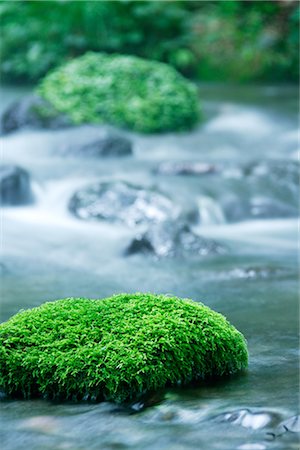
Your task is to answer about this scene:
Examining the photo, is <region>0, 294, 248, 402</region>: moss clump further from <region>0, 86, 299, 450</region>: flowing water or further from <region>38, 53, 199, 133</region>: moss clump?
<region>38, 53, 199, 133</region>: moss clump

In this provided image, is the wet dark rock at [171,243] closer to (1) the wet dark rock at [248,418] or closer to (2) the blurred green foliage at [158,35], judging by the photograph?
(1) the wet dark rock at [248,418]

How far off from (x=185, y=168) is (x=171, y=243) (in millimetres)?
3378

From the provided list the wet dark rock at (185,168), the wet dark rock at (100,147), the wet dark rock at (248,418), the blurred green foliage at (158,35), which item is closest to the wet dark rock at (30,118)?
the wet dark rock at (100,147)

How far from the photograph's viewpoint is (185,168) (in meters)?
11.4

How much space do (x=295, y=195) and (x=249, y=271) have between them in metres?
3.91

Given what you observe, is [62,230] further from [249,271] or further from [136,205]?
[249,271]

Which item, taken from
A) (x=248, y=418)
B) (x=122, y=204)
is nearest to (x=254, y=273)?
(x=122, y=204)

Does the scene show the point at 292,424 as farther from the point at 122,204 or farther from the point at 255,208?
the point at 255,208

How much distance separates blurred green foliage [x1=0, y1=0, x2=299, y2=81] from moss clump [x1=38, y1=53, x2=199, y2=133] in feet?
13.0

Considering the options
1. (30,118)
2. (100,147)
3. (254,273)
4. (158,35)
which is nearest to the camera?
(254,273)

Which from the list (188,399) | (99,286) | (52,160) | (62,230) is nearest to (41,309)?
(188,399)

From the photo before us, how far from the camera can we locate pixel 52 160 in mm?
12484

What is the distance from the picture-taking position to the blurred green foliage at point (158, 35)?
62.3ft

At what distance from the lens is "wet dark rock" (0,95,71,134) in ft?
45.7
